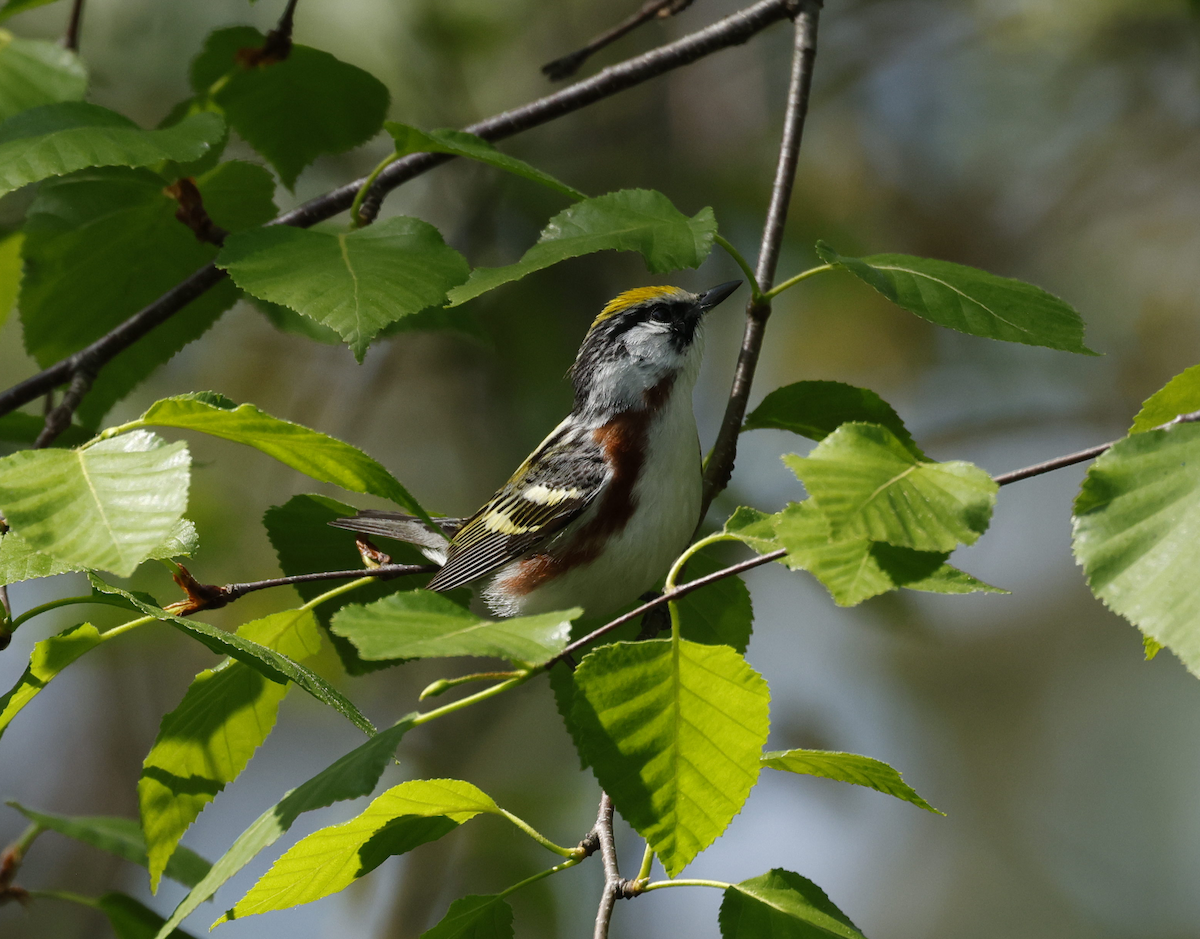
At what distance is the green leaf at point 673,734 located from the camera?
1.26 m

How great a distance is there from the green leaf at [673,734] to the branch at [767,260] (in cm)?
70

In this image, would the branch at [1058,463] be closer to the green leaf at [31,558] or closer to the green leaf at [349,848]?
the green leaf at [349,848]

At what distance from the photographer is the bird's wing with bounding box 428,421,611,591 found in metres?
2.12

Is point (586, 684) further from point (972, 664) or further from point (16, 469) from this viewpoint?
point (972, 664)

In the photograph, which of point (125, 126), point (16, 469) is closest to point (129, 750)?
point (125, 126)

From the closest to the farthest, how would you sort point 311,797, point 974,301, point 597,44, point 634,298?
point 311,797
point 974,301
point 634,298
point 597,44

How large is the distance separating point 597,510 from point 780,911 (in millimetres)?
896

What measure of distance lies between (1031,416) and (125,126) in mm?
4275

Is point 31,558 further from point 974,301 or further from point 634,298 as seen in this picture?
point 634,298

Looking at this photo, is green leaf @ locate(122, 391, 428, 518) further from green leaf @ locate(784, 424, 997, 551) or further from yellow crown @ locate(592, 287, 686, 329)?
yellow crown @ locate(592, 287, 686, 329)

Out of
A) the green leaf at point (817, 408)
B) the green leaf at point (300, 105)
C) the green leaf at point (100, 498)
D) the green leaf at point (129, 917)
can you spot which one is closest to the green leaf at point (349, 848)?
the green leaf at point (100, 498)

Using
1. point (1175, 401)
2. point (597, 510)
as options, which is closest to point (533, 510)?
point (597, 510)

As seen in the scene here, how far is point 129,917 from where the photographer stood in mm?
2047

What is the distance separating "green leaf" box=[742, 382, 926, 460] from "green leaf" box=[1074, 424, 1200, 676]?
763 mm
